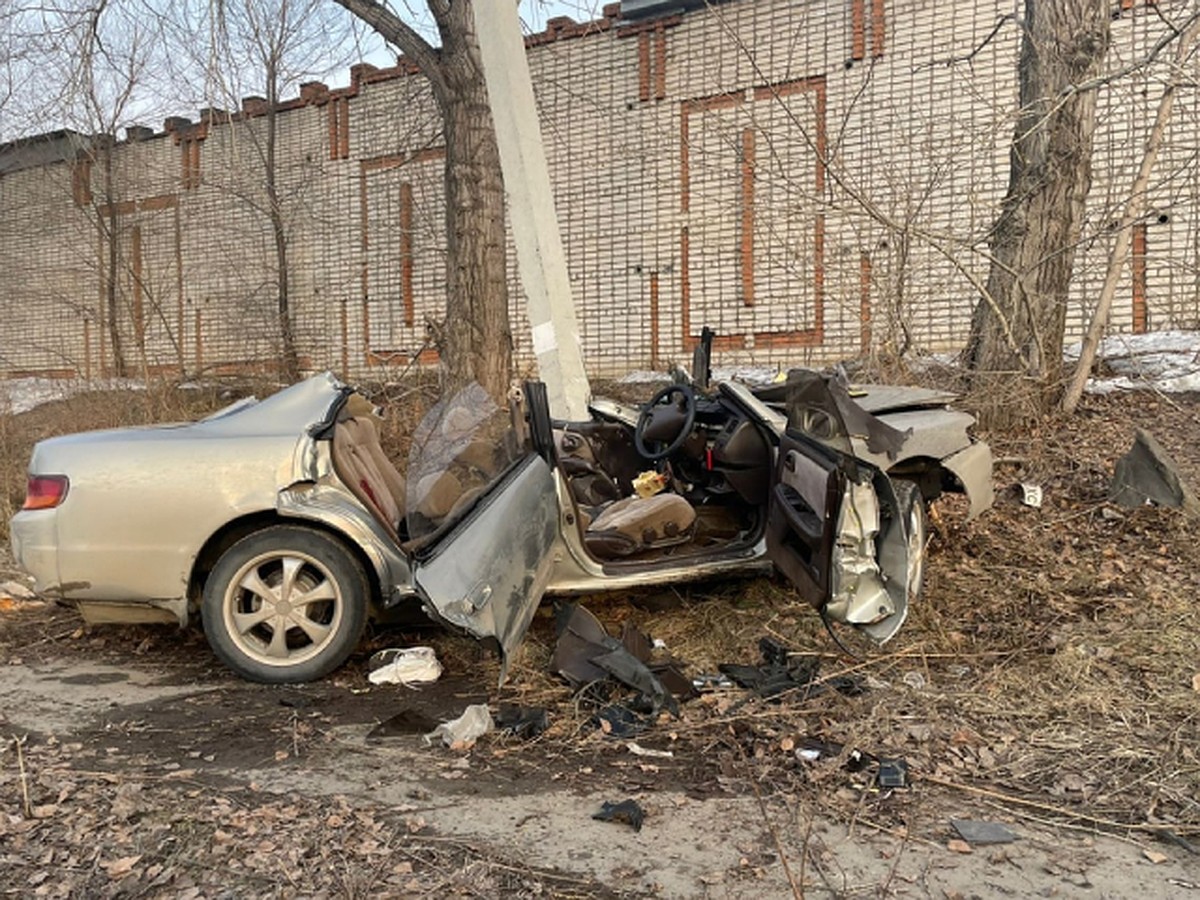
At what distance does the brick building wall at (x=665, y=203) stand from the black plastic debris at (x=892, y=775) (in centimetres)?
494

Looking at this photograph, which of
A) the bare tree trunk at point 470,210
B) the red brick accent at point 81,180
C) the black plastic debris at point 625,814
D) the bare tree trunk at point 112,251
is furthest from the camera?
the red brick accent at point 81,180

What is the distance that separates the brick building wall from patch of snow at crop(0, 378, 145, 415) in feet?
2.63

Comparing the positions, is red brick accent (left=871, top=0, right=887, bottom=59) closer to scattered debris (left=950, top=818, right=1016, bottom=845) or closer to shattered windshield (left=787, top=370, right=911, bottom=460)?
shattered windshield (left=787, top=370, right=911, bottom=460)

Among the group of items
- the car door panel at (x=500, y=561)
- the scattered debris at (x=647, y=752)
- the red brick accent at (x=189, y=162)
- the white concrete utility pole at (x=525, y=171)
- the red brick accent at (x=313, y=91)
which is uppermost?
the red brick accent at (x=313, y=91)

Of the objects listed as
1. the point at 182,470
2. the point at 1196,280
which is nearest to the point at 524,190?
the point at 182,470

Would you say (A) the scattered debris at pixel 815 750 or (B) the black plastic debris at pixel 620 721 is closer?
(A) the scattered debris at pixel 815 750

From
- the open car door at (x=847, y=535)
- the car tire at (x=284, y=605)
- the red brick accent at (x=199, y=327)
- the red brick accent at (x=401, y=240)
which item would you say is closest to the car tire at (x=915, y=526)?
the open car door at (x=847, y=535)

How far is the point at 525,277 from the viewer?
729cm

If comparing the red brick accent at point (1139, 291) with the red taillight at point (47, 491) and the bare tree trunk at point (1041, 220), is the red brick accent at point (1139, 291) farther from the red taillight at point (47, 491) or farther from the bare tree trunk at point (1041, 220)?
the red taillight at point (47, 491)

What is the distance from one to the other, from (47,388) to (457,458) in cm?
1197

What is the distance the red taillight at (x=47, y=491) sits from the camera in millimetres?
4230

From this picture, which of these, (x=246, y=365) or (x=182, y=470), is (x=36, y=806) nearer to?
(x=182, y=470)

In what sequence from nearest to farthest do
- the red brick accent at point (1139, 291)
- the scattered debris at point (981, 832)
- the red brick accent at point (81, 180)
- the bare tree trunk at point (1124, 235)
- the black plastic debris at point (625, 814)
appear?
the scattered debris at point (981, 832), the black plastic debris at point (625, 814), the bare tree trunk at point (1124, 235), the red brick accent at point (1139, 291), the red brick accent at point (81, 180)

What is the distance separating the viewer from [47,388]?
43.3 feet
